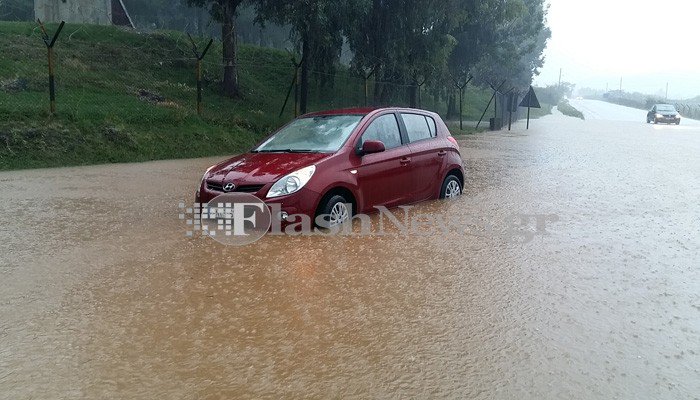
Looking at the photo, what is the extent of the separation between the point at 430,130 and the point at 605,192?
3929 millimetres

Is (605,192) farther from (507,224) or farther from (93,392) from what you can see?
(93,392)

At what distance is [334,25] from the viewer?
20703 mm

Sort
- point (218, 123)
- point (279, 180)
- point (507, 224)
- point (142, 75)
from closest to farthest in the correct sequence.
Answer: point (279, 180)
point (507, 224)
point (218, 123)
point (142, 75)

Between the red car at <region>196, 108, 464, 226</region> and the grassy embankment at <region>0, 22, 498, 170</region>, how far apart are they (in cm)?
720

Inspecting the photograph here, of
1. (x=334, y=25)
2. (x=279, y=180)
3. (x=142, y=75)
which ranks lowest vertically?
(x=279, y=180)

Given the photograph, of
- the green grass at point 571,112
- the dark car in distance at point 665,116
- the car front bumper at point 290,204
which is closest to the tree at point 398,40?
the car front bumper at point 290,204

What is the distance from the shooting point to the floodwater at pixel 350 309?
3.36 metres

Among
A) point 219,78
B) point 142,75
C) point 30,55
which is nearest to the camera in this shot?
point 30,55

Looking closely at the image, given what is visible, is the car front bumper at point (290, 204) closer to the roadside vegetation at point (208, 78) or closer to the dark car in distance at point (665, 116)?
the roadside vegetation at point (208, 78)

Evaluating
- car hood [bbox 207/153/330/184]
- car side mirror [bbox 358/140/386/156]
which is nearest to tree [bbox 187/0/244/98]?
car hood [bbox 207/153/330/184]

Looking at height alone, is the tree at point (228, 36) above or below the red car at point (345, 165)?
above

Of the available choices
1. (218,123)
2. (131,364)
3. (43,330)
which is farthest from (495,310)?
(218,123)

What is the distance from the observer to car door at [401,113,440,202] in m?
8.19

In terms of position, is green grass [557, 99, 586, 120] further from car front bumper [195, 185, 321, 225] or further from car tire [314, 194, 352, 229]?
car front bumper [195, 185, 321, 225]
